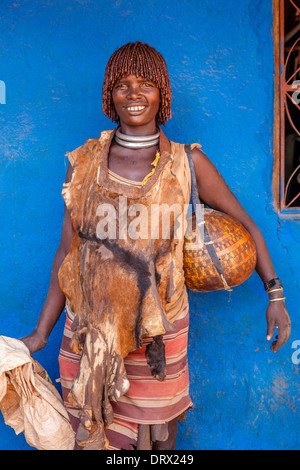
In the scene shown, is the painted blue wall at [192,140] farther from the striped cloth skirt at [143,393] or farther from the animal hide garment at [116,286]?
the animal hide garment at [116,286]

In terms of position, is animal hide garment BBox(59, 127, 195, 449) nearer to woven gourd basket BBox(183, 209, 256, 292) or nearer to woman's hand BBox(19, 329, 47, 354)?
woven gourd basket BBox(183, 209, 256, 292)

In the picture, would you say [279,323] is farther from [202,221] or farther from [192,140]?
[192,140]

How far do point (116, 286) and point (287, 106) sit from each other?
55.1 inches

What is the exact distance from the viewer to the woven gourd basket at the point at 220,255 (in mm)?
2012

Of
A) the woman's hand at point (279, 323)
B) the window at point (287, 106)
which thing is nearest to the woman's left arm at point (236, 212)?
the woman's hand at point (279, 323)

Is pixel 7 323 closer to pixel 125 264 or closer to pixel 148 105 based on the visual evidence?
pixel 125 264

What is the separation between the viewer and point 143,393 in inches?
82.0

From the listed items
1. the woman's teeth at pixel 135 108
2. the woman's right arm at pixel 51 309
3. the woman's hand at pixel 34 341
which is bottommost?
the woman's hand at pixel 34 341

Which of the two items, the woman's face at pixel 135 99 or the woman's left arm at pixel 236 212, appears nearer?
the woman's face at pixel 135 99

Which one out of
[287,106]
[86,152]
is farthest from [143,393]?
[287,106]

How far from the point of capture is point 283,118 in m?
2.61

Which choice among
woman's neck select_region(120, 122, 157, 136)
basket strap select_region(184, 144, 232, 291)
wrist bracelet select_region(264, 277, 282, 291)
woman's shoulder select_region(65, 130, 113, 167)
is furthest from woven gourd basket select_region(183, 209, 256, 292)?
woman's shoulder select_region(65, 130, 113, 167)

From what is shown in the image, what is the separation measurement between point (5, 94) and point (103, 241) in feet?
3.80

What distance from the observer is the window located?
258 centimetres
